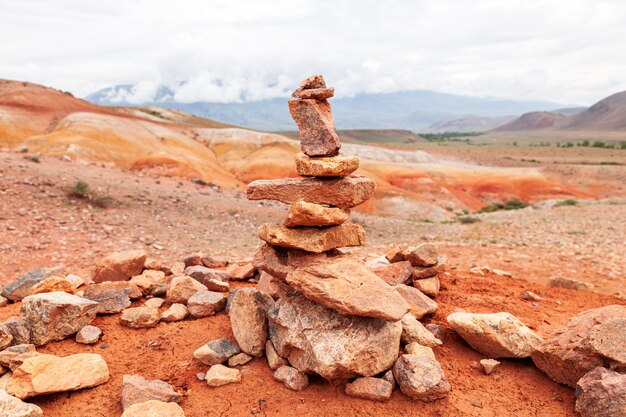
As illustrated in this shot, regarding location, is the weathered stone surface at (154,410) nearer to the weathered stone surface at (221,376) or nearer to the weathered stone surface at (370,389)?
the weathered stone surface at (221,376)

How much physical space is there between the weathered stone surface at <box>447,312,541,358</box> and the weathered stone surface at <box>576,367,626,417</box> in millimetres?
1122

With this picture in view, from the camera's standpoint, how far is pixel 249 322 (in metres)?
8.20

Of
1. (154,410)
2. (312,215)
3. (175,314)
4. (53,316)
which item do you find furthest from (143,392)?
(312,215)

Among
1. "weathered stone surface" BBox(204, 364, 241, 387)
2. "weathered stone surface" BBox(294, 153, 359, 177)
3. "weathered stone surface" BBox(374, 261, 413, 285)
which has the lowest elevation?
"weathered stone surface" BBox(204, 364, 241, 387)

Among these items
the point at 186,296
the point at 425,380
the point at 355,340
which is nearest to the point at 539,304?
the point at 425,380

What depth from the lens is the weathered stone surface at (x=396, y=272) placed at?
35.9 ft

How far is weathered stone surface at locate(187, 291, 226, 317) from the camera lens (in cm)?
953

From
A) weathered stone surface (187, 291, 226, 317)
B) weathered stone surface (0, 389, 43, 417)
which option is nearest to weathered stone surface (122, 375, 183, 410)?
weathered stone surface (0, 389, 43, 417)

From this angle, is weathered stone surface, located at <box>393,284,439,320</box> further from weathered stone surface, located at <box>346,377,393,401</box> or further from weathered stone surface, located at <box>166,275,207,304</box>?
weathered stone surface, located at <box>166,275,207,304</box>

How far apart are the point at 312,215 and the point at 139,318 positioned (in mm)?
4495

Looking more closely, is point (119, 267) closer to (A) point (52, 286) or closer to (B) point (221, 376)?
(A) point (52, 286)

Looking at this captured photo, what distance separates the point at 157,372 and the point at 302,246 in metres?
3.43

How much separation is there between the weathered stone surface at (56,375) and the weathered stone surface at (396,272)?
662cm

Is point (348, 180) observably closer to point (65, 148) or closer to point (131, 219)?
point (131, 219)
